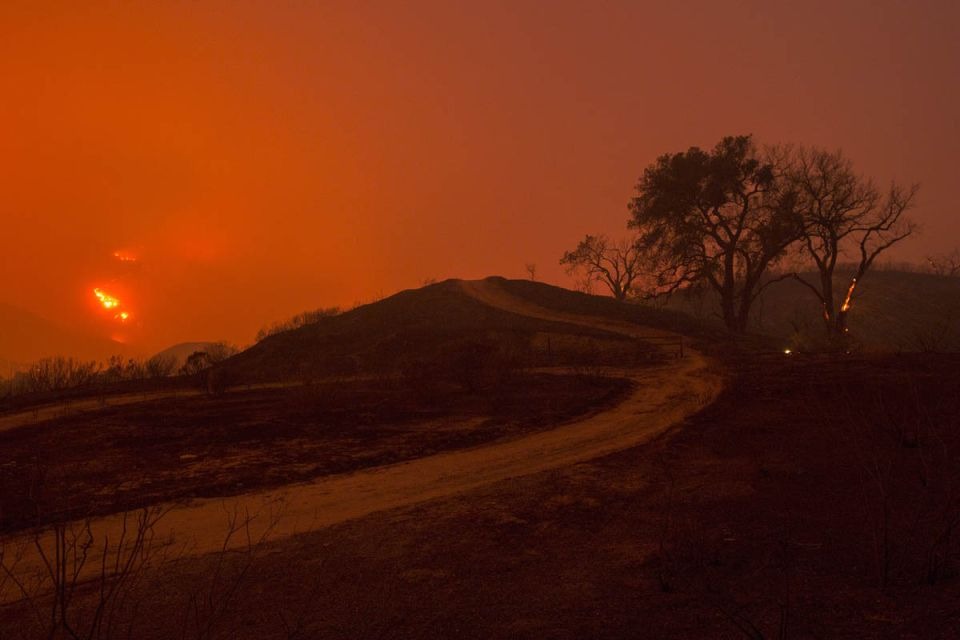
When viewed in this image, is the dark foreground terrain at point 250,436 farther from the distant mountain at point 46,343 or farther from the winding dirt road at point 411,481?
the distant mountain at point 46,343

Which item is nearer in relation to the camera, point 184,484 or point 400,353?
point 184,484

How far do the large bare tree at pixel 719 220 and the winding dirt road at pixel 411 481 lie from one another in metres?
25.4

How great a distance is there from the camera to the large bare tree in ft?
131

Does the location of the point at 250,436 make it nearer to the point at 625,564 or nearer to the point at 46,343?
the point at 625,564

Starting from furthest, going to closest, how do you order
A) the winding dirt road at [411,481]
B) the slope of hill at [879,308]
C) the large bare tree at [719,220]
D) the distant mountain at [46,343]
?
the distant mountain at [46,343] < the slope of hill at [879,308] < the large bare tree at [719,220] < the winding dirt road at [411,481]

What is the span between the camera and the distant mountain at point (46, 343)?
176m

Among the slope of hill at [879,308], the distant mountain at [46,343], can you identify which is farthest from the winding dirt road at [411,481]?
the distant mountain at [46,343]

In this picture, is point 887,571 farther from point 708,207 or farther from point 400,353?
point 708,207

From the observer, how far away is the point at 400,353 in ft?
100

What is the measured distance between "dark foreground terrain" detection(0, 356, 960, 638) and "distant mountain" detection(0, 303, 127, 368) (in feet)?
644

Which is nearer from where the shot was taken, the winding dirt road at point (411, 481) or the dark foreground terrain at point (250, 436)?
the winding dirt road at point (411, 481)

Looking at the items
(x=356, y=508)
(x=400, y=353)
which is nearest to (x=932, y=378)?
(x=356, y=508)

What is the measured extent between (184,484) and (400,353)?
1981 cm

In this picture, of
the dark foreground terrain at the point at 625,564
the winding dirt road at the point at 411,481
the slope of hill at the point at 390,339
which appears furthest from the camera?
the slope of hill at the point at 390,339
